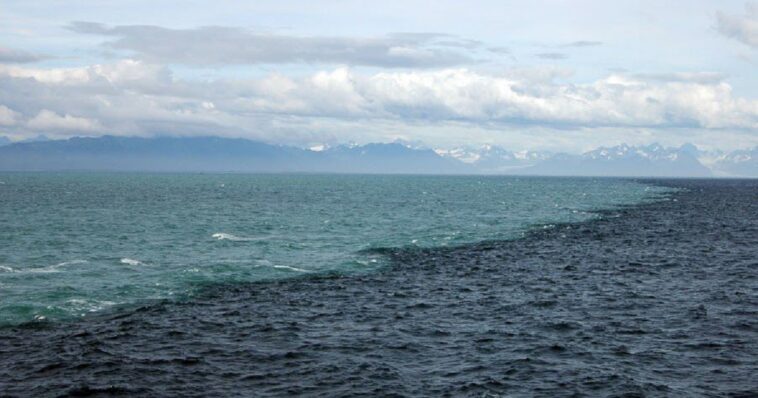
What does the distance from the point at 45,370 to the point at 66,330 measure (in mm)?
7318

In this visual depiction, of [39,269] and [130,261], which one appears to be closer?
[39,269]

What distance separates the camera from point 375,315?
40.8 m

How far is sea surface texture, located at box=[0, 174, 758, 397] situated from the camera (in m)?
28.9

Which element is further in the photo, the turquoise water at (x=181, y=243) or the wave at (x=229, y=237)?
the wave at (x=229, y=237)

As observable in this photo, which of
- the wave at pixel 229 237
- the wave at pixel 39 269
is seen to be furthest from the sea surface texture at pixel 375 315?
the wave at pixel 229 237

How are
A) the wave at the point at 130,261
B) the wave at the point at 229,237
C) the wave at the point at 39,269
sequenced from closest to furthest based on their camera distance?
the wave at the point at 39,269 < the wave at the point at 130,261 < the wave at the point at 229,237

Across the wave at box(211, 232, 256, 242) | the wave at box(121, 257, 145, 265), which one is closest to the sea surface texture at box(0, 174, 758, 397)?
the wave at box(121, 257, 145, 265)

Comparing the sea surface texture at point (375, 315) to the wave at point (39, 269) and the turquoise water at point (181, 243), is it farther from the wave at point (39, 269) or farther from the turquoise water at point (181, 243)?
the turquoise water at point (181, 243)

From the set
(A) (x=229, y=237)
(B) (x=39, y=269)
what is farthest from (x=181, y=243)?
(B) (x=39, y=269)

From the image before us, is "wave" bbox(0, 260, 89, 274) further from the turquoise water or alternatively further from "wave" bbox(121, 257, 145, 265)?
"wave" bbox(121, 257, 145, 265)

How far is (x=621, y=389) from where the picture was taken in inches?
1096

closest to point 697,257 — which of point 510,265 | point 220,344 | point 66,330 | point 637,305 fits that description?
point 510,265

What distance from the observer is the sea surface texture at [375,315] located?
28.9m

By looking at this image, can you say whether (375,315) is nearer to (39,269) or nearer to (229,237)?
(39,269)
